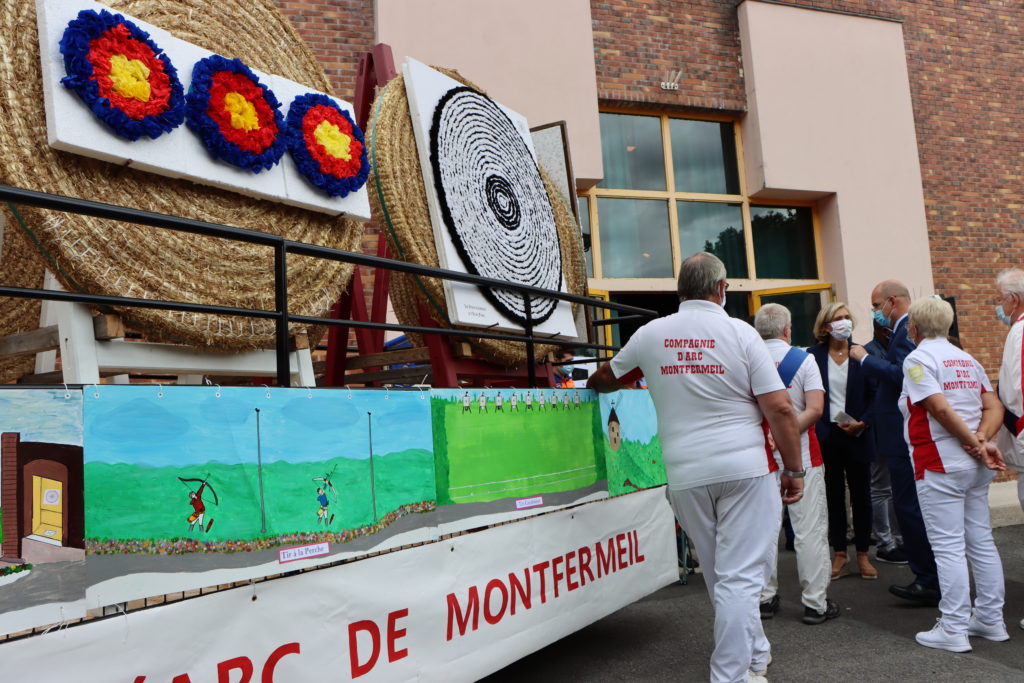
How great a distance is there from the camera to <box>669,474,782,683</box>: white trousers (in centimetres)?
309

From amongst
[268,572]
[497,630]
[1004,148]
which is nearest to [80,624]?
[268,572]

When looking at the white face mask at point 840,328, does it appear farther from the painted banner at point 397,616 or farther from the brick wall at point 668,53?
the brick wall at point 668,53

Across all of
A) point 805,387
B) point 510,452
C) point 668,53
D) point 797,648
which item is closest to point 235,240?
point 510,452

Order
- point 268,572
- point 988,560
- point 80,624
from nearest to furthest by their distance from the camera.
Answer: point 80,624, point 268,572, point 988,560

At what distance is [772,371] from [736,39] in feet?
24.5

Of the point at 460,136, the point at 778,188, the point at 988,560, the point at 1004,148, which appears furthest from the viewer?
the point at 1004,148

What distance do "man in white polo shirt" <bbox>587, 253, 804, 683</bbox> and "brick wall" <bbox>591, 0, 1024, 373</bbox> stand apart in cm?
645

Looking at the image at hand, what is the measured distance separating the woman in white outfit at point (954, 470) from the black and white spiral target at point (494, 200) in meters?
1.90

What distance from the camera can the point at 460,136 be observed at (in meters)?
4.16

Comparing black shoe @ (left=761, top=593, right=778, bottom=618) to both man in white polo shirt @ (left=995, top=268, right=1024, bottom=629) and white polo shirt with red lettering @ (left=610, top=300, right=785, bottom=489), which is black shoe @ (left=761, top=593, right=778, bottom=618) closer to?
man in white polo shirt @ (left=995, top=268, right=1024, bottom=629)

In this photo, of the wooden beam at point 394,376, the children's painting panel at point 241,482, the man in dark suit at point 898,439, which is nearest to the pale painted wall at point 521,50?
the man in dark suit at point 898,439

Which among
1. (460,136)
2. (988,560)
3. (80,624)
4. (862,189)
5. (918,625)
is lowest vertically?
(918,625)

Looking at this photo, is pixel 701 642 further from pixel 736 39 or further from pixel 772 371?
pixel 736 39

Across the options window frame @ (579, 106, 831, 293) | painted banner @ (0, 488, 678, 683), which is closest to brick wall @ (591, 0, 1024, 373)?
window frame @ (579, 106, 831, 293)
